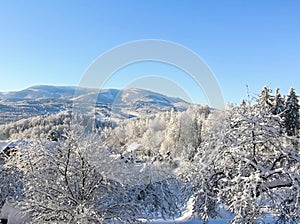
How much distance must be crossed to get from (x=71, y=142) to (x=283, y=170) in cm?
661

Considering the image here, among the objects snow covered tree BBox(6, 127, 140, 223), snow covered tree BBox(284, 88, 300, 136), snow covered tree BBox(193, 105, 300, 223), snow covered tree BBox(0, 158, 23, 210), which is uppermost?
snow covered tree BBox(284, 88, 300, 136)

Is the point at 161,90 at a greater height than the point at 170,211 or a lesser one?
greater

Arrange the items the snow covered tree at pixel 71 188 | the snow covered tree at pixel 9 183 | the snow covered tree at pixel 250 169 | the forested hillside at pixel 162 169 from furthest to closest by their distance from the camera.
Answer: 1. the snow covered tree at pixel 9 183
2. the snow covered tree at pixel 71 188
3. the forested hillside at pixel 162 169
4. the snow covered tree at pixel 250 169

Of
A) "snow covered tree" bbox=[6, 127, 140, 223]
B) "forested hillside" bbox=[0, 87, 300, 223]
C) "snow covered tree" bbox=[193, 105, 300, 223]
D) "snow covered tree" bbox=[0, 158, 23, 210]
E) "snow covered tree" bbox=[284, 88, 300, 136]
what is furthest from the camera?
"snow covered tree" bbox=[284, 88, 300, 136]

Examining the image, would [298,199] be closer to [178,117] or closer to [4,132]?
[178,117]

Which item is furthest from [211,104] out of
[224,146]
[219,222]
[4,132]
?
[4,132]

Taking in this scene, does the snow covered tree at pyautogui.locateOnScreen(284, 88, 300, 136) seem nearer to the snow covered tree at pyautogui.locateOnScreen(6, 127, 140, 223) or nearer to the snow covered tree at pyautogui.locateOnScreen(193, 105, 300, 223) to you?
the snow covered tree at pyautogui.locateOnScreen(6, 127, 140, 223)

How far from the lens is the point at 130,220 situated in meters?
10.6

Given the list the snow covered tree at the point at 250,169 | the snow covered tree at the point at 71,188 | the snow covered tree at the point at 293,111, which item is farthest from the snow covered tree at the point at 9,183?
the snow covered tree at the point at 293,111

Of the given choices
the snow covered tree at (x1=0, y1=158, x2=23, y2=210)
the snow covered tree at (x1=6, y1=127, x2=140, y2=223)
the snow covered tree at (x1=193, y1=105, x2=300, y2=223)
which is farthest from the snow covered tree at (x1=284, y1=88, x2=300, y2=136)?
the snow covered tree at (x1=193, y1=105, x2=300, y2=223)

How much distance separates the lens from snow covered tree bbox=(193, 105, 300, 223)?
20.1ft

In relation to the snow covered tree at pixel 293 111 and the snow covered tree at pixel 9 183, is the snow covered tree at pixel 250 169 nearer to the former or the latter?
the snow covered tree at pixel 9 183

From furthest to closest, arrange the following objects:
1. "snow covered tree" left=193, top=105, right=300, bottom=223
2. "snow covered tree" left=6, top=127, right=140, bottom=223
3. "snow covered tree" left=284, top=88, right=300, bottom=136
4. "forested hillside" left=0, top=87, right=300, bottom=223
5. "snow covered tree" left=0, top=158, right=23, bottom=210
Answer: "snow covered tree" left=284, top=88, right=300, bottom=136 < "snow covered tree" left=0, top=158, right=23, bottom=210 < "snow covered tree" left=6, top=127, right=140, bottom=223 < "forested hillside" left=0, top=87, right=300, bottom=223 < "snow covered tree" left=193, top=105, right=300, bottom=223

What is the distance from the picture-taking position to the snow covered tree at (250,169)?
20.1 ft
